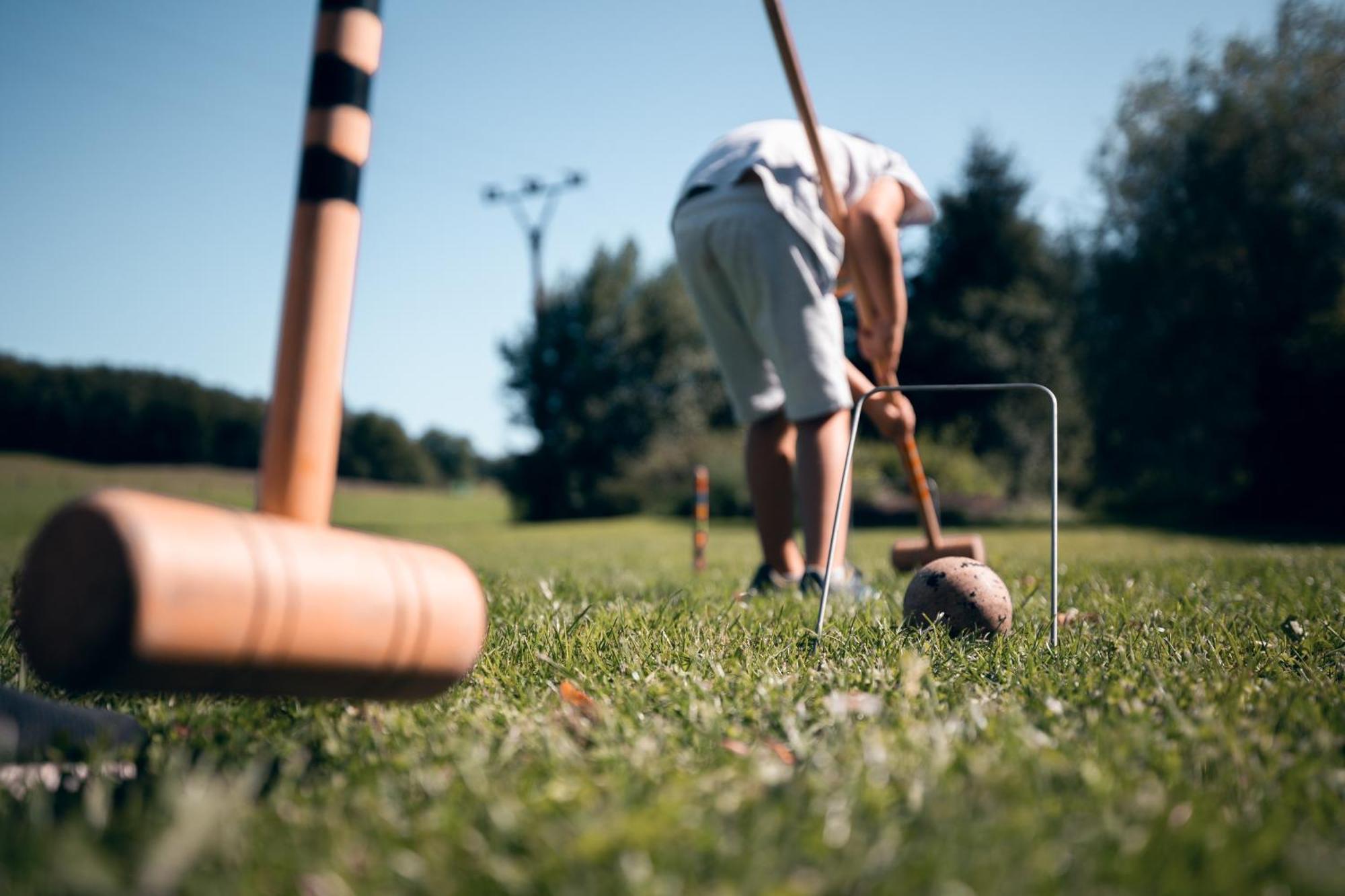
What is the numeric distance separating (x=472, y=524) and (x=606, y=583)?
79.8 ft

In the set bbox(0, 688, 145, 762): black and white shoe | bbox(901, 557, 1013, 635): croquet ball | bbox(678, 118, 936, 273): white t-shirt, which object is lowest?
bbox(0, 688, 145, 762): black and white shoe

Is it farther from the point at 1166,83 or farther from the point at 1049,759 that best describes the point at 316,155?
the point at 1166,83

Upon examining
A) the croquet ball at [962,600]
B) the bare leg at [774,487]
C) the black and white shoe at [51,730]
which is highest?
the bare leg at [774,487]

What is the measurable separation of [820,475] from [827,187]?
95 centimetres

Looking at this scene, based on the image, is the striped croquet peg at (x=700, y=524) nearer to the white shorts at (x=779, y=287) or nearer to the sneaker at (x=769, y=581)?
the sneaker at (x=769, y=581)

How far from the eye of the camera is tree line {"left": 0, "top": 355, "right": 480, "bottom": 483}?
43719 mm

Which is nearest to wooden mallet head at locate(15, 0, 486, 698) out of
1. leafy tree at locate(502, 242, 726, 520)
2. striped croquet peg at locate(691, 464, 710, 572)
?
striped croquet peg at locate(691, 464, 710, 572)

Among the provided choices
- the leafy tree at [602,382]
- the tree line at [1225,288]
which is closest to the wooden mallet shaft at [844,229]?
the tree line at [1225,288]

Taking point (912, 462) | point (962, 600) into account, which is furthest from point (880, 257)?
point (962, 600)

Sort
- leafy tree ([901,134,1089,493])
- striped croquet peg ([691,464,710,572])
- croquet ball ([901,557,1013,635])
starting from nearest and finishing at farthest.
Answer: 1. croquet ball ([901,557,1013,635])
2. striped croquet peg ([691,464,710,572])
3. leafy tree ([901,134,1089,493])

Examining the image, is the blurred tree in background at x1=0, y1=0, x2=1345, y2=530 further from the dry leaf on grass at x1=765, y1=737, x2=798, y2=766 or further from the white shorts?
the dry leaf on grass at x1=765, y1=737, x2=798, y2=766

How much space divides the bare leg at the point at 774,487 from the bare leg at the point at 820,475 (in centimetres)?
34

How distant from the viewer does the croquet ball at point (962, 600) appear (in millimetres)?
2330

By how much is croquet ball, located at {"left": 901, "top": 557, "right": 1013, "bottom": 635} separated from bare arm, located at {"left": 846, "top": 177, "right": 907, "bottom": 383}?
90 centimetres
